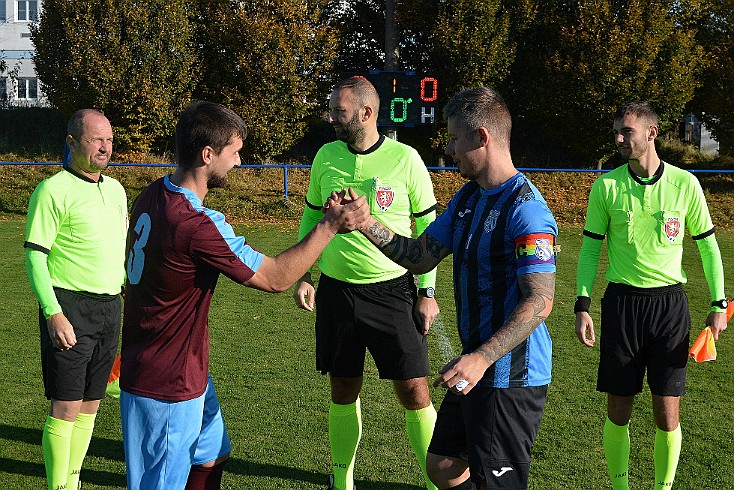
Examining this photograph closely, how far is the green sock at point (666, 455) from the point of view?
502cm

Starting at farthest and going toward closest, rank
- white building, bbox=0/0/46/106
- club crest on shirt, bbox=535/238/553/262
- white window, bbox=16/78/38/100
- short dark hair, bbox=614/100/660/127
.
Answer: white building, bbox=0/0/46/106 → white window, bbox=16/78/38/100 → short dark hair, bbox=614/100/660/127 → club crest on shirt, bbox=535/238/553/262

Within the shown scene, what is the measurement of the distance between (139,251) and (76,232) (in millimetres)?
1496

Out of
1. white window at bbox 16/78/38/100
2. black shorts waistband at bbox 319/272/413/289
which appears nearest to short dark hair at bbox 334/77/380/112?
black shorts waistband at bbox 319/272/413/289

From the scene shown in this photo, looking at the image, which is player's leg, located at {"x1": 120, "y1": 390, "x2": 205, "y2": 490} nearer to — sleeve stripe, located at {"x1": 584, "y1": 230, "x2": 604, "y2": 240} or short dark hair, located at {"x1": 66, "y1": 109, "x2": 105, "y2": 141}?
short dark hair, located at {"x1": 66, "y1": 109, "x2": 105, "y2": 141}

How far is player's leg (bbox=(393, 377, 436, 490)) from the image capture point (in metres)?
5.27

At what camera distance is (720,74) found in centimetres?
2266

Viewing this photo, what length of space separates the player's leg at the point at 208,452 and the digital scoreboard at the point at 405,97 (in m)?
14.1

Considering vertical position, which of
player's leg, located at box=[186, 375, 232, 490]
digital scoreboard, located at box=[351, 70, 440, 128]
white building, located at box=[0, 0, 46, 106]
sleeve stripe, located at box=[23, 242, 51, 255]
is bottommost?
player's leg, located at box=[186, 375, 232, 490]

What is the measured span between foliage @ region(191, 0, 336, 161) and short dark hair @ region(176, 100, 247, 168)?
19.1 m

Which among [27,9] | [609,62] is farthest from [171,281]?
[27,9]

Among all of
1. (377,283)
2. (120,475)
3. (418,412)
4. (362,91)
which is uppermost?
(362,91)

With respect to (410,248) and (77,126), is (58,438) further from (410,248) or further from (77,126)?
(410,248)

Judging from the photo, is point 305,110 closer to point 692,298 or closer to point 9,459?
point 692,298

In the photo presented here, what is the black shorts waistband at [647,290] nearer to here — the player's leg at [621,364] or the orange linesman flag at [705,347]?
the player's leg at [621,364]
